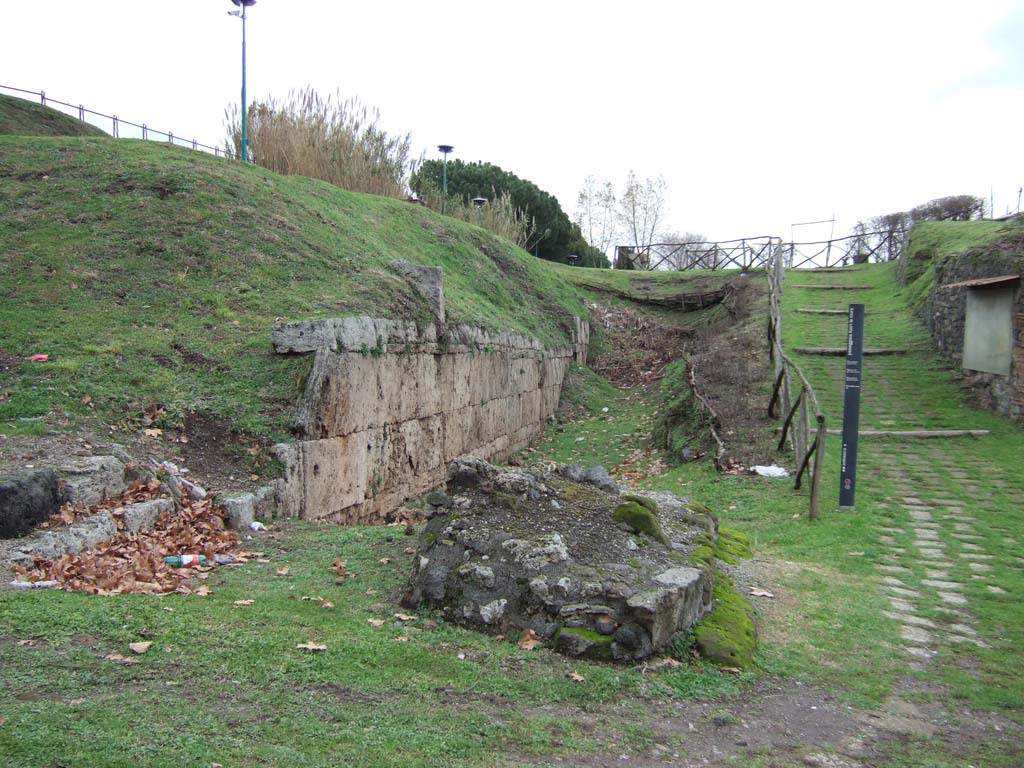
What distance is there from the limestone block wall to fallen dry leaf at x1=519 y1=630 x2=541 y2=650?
11.7 feet

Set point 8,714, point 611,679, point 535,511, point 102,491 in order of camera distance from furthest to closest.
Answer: point 102,491, point 535,511, point 611,679, point 8,714

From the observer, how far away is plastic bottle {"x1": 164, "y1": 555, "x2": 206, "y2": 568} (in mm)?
5323

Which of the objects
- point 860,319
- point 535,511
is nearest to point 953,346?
point 860,319

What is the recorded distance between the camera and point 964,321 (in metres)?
14.1

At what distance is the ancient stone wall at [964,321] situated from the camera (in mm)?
11891

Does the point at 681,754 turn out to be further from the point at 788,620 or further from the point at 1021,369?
the point at 1021,369

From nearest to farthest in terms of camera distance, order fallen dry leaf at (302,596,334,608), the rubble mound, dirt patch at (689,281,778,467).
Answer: the rubble mound, fallen dry leaf at (302,596,334,608), dirt patch at (689,281,778,467)

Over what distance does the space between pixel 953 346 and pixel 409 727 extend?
14704 mm

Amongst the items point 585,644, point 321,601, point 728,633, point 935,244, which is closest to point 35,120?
point 321,601

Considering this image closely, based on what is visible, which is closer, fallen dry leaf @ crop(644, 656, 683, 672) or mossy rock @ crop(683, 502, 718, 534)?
fallen dry leaf @ crop(644, 656, 683, 672)

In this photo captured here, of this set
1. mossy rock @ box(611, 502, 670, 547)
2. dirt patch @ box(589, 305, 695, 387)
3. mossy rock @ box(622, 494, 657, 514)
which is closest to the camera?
mossy rock @ box(611, 502, 670, 547)

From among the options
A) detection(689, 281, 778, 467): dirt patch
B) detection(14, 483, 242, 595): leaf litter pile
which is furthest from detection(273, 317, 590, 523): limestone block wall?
detection(689, 281, 778, 467): dirt patch

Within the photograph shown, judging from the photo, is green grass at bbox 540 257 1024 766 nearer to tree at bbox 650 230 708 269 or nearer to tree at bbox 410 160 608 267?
tree at bbox 650 230 708 269

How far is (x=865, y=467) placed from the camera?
10.7m
